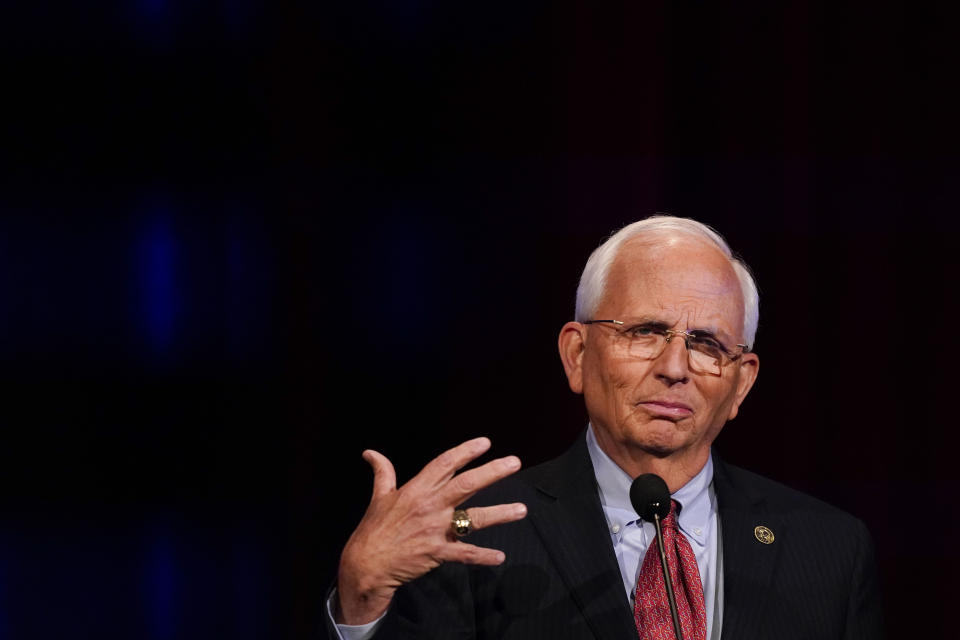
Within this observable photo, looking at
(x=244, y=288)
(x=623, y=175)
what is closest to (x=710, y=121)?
(x=623, y=175)

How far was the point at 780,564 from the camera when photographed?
6.64ft

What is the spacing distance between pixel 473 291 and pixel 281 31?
0.85 meters

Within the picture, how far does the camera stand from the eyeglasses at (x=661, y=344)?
202 centimetres

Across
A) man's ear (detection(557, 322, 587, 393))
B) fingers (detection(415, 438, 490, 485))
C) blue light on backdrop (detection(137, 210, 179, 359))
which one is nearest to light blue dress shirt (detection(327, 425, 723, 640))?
man's ear (detection(557, 322, 587, 393))

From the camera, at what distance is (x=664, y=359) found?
2.00 metres

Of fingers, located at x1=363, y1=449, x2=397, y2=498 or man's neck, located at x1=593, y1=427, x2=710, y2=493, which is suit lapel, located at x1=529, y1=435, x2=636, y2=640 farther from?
fingers, located at x1=363, y1=449, x2=397, y2=498

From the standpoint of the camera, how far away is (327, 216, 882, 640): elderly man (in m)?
1.86

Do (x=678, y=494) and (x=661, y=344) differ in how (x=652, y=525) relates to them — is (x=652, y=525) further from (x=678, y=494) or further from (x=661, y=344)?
(x=661, y=344)

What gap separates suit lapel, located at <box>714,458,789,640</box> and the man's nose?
0.86 feet

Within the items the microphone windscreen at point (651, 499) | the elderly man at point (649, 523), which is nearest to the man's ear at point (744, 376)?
the elderly man at point (649, 523)

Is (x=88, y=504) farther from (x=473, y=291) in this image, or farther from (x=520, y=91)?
(x=520, y=91)

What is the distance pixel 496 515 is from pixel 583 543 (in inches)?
14.0

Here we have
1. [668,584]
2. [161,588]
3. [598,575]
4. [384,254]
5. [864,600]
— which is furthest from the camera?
[384,254]

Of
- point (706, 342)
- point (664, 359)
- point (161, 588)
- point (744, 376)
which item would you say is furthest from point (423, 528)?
point (161, 588)
